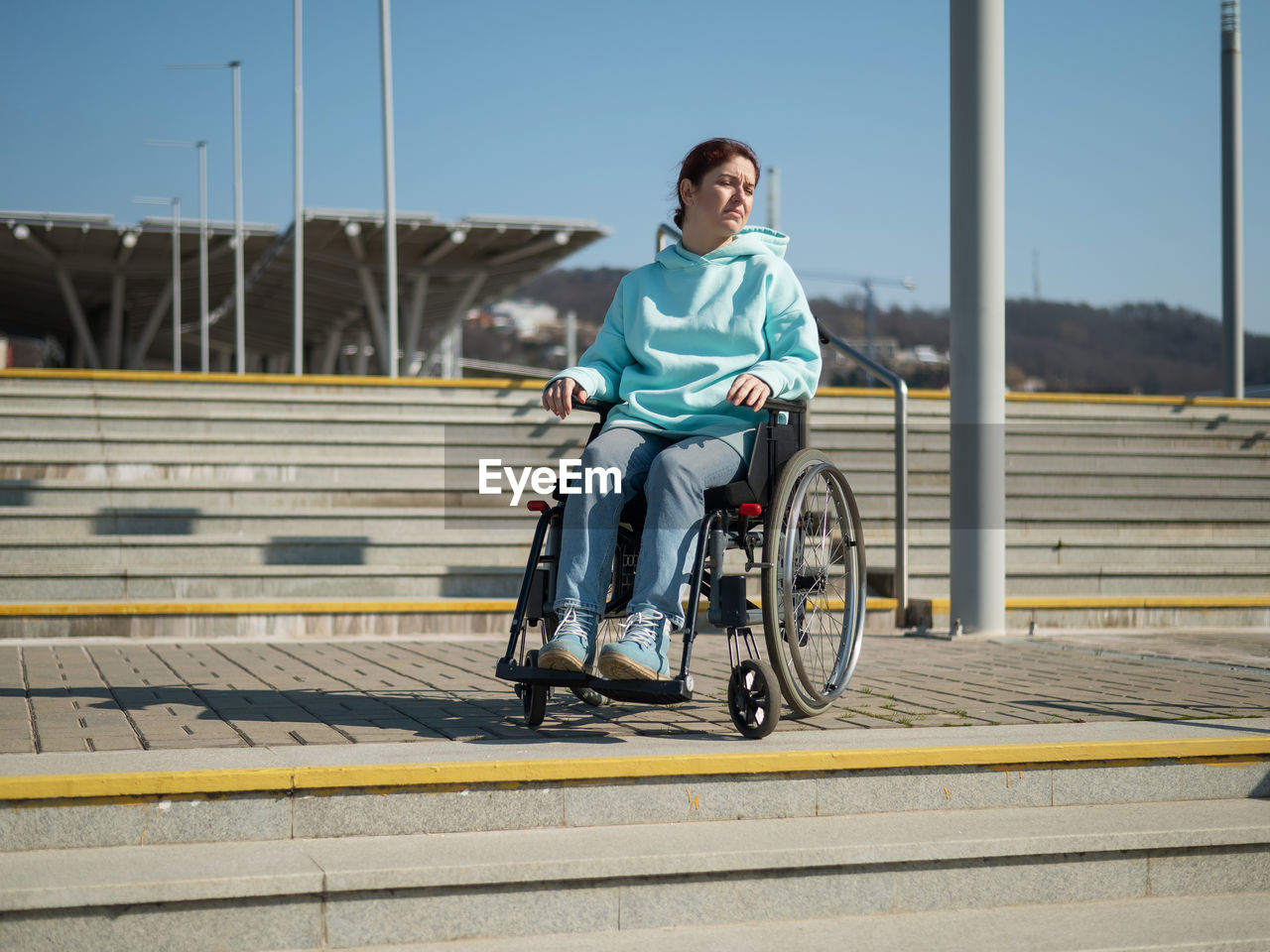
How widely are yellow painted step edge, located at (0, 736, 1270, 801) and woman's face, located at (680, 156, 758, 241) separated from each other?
5.05ft

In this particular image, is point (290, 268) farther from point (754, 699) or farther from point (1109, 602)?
point (754, 699)

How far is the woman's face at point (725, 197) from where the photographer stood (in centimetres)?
367

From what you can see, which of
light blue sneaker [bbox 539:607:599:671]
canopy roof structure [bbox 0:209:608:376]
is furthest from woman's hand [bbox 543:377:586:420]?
canopy roof structure [bbox 0:209:608:376]

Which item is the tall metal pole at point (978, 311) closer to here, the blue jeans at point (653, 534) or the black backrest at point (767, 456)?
the black backrest at point (767, 456)

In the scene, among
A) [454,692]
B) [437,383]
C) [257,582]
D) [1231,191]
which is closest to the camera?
[454,692]

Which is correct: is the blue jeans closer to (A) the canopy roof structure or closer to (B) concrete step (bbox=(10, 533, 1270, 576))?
(B) concrete step (bbox=(10, 533, 1270, 576))

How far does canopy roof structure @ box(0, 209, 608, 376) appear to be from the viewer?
111ft

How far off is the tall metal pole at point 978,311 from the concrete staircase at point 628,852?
334 centimetres

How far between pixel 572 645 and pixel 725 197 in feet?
4.60

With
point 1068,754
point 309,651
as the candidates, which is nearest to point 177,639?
point 309,651

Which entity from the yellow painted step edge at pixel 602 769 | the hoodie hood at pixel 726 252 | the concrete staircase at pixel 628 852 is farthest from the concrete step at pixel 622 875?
the hoodie hood at pixel 726 252

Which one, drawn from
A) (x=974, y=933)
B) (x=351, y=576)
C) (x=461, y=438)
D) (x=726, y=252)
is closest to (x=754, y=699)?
(x=974, y=933)

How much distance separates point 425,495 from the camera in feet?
27.9

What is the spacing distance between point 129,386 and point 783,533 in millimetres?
7191
